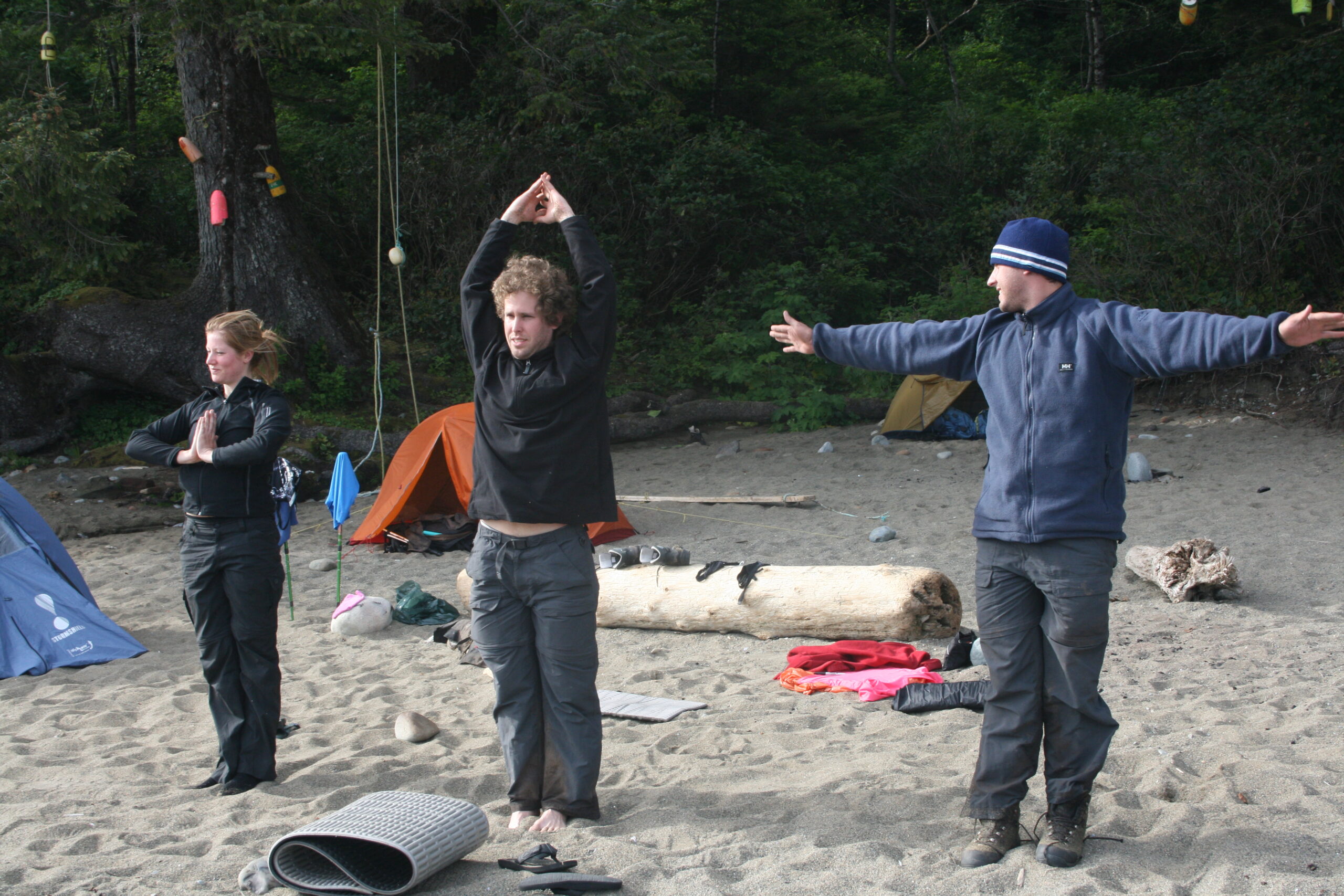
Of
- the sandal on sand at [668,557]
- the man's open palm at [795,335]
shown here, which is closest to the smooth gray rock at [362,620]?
the sandal on sand at [668,557]

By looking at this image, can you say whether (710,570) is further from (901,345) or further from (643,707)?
(901,345)

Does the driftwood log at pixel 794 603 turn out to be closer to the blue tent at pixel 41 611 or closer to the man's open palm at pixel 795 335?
the blue tent at pixel 41 611

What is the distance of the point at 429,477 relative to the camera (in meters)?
8.35

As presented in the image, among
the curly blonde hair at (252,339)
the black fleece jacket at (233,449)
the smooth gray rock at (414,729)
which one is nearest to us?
the black fleece jacket at (233,449)

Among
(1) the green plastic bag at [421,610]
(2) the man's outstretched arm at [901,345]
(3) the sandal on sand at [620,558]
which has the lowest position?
(1) the green plastic bag at [421,610]

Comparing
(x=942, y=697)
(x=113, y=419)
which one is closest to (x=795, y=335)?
(x=942, y=697)

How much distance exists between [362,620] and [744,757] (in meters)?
2.96

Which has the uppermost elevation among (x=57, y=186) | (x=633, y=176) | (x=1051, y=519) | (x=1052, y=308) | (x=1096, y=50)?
(x=1096, y=50)

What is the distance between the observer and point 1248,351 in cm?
249

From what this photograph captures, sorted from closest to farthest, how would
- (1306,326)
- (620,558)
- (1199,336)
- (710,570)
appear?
(1306,326) → (1199,336) → (710,570) → (620,558)

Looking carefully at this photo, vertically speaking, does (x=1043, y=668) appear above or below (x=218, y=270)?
below

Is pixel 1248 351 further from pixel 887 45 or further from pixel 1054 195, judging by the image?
pixel 887 45

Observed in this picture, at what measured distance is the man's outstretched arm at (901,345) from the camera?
9.97 feet

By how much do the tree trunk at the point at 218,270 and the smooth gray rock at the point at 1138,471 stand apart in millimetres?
8814
